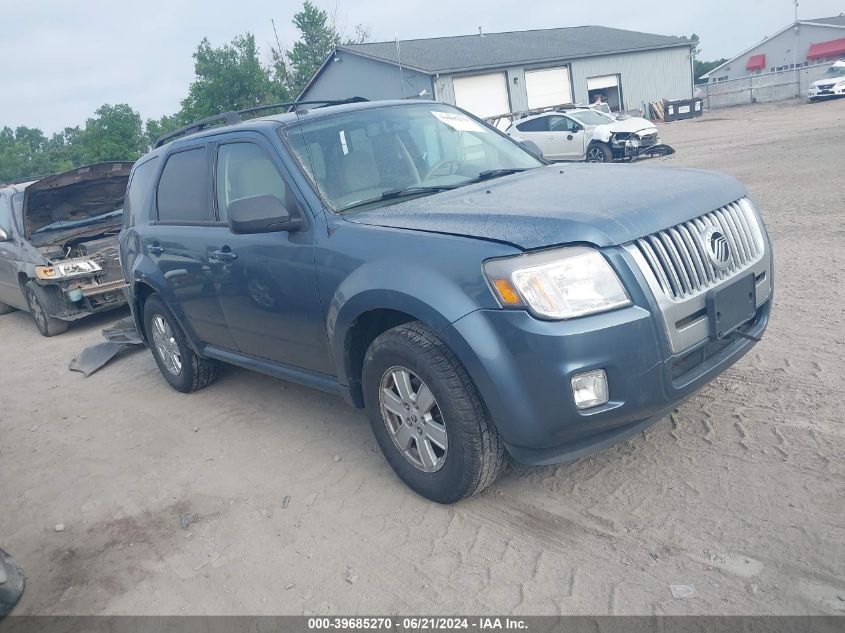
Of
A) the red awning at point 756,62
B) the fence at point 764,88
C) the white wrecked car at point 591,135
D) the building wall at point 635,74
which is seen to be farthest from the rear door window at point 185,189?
the red awning at point 756,62

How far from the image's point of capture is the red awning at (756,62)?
6125cm

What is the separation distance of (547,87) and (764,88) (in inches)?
507

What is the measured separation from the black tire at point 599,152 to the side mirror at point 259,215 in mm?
16258

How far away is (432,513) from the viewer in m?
3.48

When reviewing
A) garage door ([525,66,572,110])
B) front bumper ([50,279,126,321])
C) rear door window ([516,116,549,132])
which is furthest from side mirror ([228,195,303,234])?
garage door ([525,66,572,110])

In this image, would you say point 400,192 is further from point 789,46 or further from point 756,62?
point 756,62

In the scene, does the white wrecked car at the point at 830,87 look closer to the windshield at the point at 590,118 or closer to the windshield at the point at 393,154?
the windshield at the point at 590,118

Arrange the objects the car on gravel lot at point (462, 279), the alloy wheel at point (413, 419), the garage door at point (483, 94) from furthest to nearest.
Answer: the garage door at point (483, 94)
the alloy wheel at point (413, 419)
the car on gravel lot at point (462, 279)

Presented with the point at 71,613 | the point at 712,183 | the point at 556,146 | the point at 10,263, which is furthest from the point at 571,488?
the point at 556,146

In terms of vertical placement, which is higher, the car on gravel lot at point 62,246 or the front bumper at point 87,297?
the car on gravel lot at point 62,246

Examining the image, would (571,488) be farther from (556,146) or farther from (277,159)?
(556,146)

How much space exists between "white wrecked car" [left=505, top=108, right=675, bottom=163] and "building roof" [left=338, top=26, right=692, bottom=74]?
40.2ft

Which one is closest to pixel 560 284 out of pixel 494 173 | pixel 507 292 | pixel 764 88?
pixel 507 292

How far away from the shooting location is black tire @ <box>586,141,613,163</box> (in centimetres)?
1880
